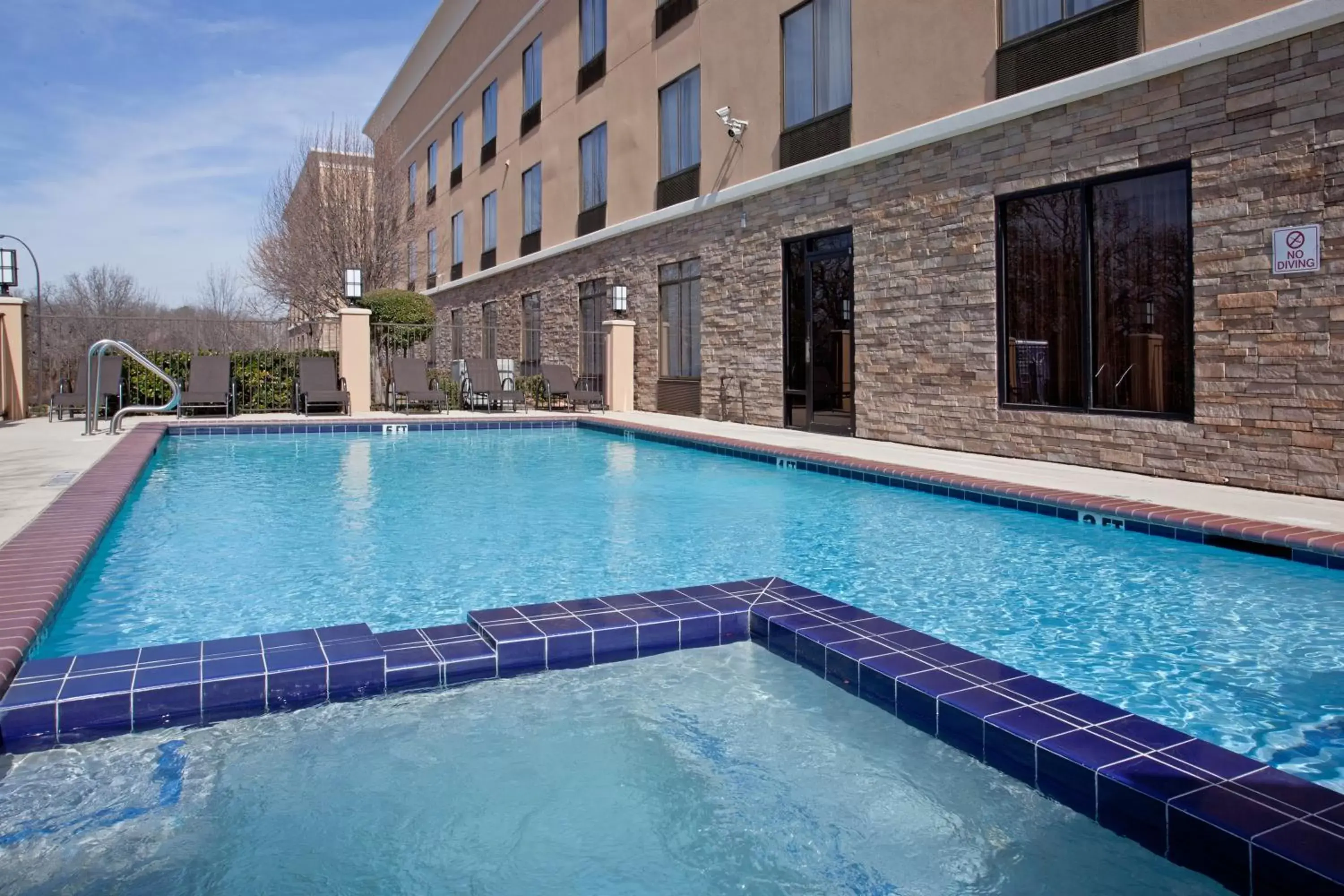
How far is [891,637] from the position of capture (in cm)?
325

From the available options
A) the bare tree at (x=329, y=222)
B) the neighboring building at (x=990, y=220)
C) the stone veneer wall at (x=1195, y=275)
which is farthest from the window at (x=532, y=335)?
the stone veneer wall at (x=1195, y=275)

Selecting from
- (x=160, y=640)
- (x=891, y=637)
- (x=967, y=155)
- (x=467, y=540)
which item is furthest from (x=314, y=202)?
(x=891, y=637)

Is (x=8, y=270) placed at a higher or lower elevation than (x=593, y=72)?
lower

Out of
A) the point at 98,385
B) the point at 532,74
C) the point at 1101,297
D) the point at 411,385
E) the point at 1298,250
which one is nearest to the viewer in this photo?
the point at 1298,250

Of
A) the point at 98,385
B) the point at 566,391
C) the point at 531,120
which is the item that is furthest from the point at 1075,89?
the point at 531,120

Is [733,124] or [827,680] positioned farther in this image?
[733,124]

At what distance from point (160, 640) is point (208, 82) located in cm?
1767

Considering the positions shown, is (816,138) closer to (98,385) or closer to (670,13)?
(670,13)

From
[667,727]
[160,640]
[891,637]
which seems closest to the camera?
[667,727]

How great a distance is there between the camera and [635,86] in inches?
619

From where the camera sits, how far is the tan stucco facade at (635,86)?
9.21 m

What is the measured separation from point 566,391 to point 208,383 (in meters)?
5.56

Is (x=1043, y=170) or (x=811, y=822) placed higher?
(x=1043, y=170)

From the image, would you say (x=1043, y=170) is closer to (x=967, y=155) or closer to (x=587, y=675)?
(x=967, y=155)
